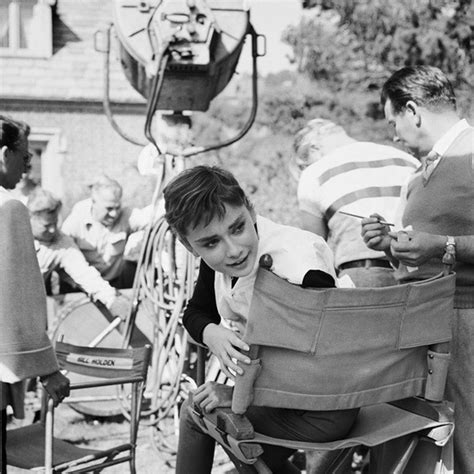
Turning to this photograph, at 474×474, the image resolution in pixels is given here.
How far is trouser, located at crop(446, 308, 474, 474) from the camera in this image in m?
2.61

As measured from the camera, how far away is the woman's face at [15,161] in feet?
9.38

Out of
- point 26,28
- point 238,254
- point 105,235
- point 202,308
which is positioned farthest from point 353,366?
point 26,28

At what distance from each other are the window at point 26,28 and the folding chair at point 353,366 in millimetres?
12863

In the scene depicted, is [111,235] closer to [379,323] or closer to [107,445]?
[107,445]

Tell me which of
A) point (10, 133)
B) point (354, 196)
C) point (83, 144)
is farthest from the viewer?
point (83, 144)

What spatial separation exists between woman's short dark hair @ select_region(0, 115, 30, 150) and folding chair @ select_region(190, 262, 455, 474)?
126cm

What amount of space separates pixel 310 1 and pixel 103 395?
13.3 metres

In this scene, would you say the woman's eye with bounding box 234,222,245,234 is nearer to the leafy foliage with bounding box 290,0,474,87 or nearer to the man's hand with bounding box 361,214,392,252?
the man's hand with bounding box 361,214,392,252

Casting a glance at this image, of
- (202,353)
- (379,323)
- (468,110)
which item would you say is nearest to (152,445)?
(202,353)

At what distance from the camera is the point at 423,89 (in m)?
2.72

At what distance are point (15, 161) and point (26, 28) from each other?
39.9 feet

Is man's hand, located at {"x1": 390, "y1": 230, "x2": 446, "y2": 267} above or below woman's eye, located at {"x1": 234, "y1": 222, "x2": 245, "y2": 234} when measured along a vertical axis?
below

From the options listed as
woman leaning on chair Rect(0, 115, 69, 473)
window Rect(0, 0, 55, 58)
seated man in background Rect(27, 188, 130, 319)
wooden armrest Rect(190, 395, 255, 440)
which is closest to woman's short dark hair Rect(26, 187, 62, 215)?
seated man in background Rect(27, 188, 130, 319)

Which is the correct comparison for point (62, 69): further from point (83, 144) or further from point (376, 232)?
point (376, 232)
